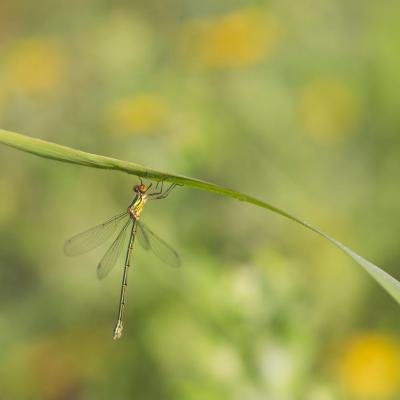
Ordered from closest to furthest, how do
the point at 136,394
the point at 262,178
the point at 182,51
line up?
the point at 136,394 → the point at 262,178 → the point at 182,51

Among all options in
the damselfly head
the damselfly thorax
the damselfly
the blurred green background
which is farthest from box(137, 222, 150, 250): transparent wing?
the damselfly head

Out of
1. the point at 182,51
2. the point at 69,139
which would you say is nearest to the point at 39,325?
the point at 69,139

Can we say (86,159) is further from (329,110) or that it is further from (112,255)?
(329,110)

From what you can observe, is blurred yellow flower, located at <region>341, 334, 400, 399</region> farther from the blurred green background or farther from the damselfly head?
the damselfly head

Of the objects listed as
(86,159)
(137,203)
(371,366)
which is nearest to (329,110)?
(371,366)

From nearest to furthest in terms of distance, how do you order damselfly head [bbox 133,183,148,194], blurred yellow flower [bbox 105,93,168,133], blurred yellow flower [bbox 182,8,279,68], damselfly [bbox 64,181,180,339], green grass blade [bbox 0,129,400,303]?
1. green grass blade [bbox 0,129,400,303]
2. damselfly head [bbox 133,183,148,194]
3. damselfly [bbox 64,181,180,339]
4. blurred yellow flower [bbox 105,93,168,133]
5. blurred yellow flower [bbox 182,8,279,68]

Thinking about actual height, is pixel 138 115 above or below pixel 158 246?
above

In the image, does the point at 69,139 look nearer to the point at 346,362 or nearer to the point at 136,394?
the point at 136,394
